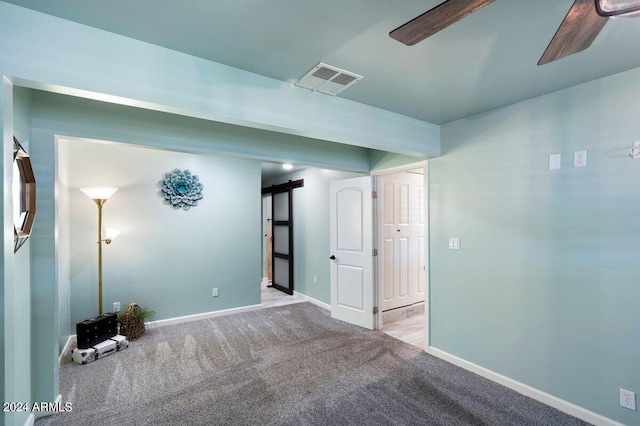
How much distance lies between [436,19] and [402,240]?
12.9 ft

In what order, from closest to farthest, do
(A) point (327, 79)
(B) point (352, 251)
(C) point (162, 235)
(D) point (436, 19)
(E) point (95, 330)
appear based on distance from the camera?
(D) point (436, 19) < (A) point (327, 79) < (E) point (95, 330) < (C) point (162, 235) < (B) point (352, 251)

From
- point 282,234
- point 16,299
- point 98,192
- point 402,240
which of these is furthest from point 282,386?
point 282,234

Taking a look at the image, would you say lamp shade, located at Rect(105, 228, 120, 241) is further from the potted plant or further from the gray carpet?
the gray carpet

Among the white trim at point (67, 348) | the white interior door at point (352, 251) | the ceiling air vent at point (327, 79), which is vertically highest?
the ceiling air vent at point (327, 79)

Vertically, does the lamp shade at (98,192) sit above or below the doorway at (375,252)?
above

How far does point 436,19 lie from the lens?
1.08 meters

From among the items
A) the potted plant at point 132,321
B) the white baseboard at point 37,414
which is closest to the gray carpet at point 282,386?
the white baseboard at point 37,414

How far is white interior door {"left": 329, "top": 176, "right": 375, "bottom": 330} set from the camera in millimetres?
3888

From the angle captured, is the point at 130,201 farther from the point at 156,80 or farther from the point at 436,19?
the point at 436,19

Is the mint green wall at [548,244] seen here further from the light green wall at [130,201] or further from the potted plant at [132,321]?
the potted plant at [132,321]

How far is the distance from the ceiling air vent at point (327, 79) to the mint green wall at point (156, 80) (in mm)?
94

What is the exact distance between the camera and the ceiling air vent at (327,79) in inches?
76.8

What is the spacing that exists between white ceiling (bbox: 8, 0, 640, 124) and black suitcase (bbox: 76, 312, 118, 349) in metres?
2.88

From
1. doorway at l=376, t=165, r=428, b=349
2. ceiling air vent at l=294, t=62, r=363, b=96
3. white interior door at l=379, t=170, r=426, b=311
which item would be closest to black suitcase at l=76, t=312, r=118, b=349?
ceiling air vent at l=294, t=62, r=363, b=96
